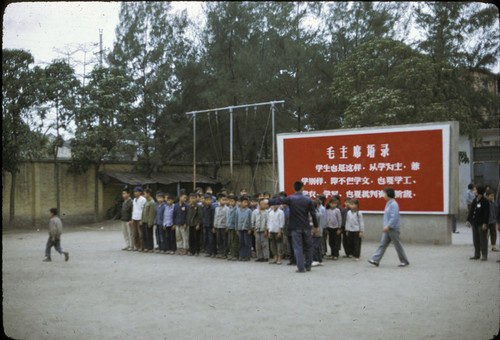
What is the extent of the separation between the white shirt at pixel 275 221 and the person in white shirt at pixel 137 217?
3901mm

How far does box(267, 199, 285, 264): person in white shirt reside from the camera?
10.5 meters

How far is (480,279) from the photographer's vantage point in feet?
26.3

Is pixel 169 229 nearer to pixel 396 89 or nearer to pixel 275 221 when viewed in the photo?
pixel 275 221

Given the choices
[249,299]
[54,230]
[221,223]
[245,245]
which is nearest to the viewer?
[249,299]

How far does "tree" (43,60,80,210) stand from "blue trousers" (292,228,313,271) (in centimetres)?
1563

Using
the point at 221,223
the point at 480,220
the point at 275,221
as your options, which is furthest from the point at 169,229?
the point at 480,220

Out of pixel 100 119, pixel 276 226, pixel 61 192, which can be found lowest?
pixel 276 226

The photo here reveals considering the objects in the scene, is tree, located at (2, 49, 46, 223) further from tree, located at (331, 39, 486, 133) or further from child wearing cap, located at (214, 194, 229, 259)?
tree, located at (331, 39, 486, 133)

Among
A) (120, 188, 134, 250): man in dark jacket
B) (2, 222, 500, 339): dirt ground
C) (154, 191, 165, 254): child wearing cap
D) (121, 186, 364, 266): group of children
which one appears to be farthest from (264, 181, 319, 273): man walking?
(120, 188, 134, 250): man in dark jacket

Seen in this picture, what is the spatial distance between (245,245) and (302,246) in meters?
2.15

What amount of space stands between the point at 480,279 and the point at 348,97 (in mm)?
13267

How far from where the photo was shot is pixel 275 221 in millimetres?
10492

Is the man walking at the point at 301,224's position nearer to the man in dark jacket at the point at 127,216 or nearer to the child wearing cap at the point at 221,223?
the child wearing cap at the point at 221,223

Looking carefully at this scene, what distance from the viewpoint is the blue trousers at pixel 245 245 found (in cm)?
1111
